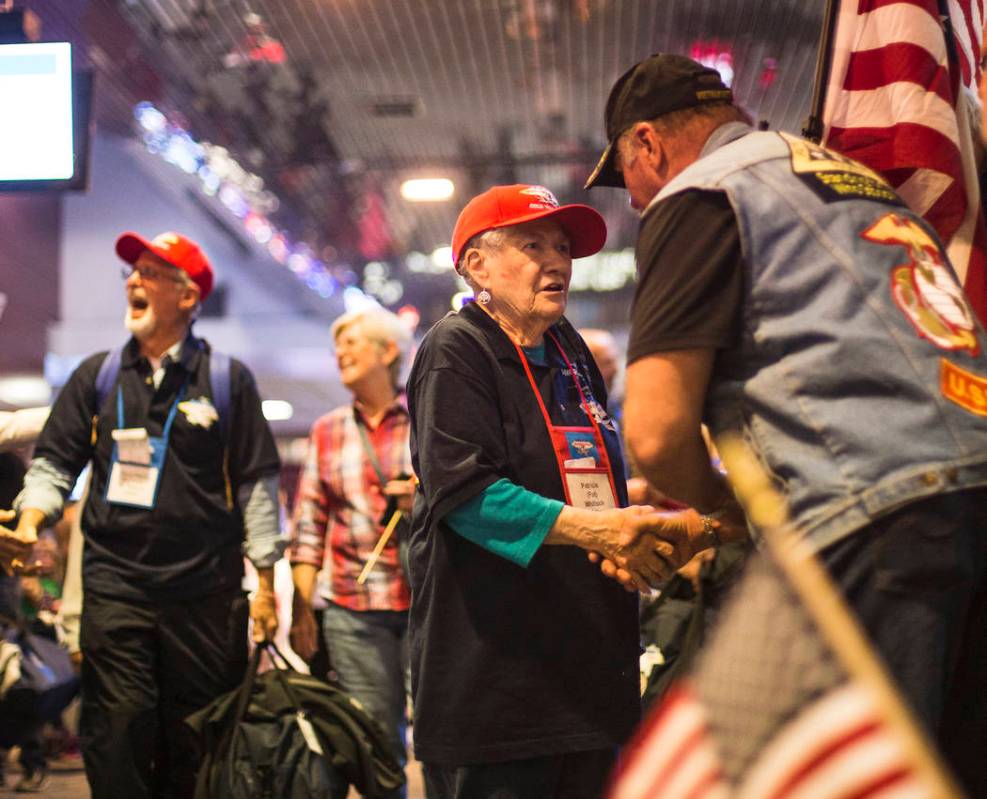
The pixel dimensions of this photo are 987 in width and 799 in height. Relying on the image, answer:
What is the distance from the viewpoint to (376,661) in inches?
179

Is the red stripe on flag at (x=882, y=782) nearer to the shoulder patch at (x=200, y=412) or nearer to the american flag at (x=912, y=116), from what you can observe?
the american flag at (x=912, y=116)

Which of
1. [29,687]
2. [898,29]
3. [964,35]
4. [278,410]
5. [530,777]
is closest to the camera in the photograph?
[530,777]

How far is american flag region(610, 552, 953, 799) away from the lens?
0.78 metres

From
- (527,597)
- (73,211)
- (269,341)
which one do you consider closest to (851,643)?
(527,597)

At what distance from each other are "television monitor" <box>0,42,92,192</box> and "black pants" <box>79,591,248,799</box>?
2259 millimetres

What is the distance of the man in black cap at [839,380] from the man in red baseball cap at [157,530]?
8.24 ft

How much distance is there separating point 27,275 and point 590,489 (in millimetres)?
8091

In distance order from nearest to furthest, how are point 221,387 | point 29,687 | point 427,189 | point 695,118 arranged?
point 695,118 → point 221,387 → point 29,687 → point 427,189

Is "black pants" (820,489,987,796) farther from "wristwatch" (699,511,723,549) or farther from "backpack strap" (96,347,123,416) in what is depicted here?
"backpack strap" (96,347,123,416)

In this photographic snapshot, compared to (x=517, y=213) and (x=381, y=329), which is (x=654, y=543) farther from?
(x=381, y=329)

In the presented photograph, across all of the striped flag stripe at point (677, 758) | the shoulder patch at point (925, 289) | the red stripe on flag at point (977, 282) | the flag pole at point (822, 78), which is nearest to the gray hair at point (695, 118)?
the shoulder patch at point (925, 289)

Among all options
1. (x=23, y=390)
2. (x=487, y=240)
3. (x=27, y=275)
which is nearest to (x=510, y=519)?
(x=487, y=240)

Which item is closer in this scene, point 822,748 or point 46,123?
point 822,748

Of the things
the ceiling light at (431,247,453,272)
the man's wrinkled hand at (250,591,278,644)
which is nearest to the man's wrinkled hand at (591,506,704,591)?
the man's wrinkled hand at (250,591,278,644)
